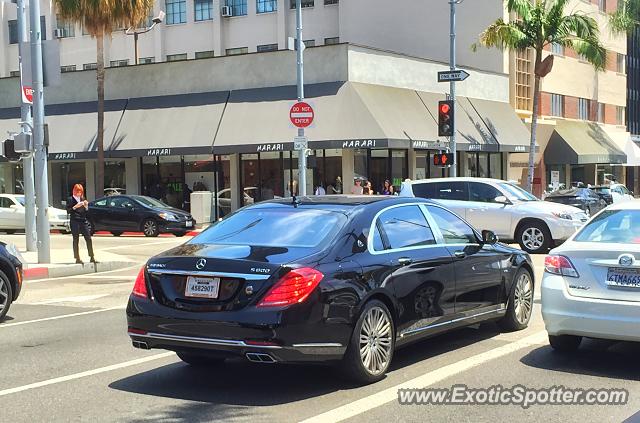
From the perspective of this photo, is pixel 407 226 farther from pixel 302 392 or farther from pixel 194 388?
pixel 194 388

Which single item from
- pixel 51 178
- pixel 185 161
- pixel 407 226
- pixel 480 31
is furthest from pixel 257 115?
pixel 407 226

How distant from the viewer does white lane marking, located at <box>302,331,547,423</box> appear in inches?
226

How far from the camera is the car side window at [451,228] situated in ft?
26.1

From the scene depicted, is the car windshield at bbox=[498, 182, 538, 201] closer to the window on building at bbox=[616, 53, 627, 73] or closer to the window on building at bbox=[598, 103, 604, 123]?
the window on building at bbox=[598, 103, 604, 123]

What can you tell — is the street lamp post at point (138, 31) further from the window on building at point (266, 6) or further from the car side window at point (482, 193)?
the car side window at point (482, 193)

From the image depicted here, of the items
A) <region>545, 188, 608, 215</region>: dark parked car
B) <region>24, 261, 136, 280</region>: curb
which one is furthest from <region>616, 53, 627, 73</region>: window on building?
<region>24, 261, 136, 280</region>: curb

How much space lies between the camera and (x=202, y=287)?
6.26m

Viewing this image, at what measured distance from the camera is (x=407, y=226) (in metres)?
7.45

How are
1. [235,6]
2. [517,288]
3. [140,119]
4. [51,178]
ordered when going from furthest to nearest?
[235,6] → [51,178] → [140,119] → [517,288]

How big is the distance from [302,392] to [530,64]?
37.8 m

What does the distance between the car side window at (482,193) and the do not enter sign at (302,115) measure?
609 centimetres

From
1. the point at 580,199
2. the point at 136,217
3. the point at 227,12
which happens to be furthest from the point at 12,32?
the point at 580,199

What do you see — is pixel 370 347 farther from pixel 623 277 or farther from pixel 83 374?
pixel 83 374

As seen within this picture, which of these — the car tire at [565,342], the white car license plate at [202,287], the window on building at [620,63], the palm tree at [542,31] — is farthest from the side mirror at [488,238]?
the window on building at [620,63]
